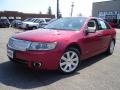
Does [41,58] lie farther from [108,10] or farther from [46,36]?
[108,10]

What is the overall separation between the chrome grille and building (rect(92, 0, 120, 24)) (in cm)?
4106

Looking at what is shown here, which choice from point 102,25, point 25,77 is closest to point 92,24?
point 102,25

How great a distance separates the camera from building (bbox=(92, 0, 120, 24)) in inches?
1796

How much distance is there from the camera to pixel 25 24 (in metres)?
25.4

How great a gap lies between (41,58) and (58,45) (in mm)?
528

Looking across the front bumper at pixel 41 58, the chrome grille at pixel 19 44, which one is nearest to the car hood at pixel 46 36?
the chrome grille at pixel 19 44

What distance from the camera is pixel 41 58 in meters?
5.27

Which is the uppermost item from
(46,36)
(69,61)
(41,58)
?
(46,36)

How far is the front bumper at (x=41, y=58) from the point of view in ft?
17.3

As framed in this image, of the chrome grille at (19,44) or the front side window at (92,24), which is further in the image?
the front side window at (92,24)

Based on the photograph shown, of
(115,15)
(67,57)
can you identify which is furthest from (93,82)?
(115,15)

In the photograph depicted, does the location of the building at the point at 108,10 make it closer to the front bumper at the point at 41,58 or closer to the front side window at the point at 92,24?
the front side window at the point at 92,24

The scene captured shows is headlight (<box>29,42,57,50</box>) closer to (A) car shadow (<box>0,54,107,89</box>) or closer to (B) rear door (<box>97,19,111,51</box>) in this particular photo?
(A) car shadow (<box>0,54,107,89</box>)

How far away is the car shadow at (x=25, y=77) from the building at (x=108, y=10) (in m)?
40.9
